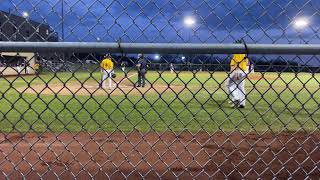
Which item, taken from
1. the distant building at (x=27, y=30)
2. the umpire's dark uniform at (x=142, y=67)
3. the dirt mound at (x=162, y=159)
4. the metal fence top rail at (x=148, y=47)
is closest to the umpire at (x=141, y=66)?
the umpire's dark uniform at (x=142, y=67)

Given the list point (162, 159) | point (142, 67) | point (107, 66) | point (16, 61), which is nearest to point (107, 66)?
point (107, 66)

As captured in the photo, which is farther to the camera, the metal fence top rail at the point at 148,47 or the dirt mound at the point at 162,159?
the dirt mound at the point at 162,159

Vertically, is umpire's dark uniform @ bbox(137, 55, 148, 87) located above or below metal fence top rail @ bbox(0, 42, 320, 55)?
above

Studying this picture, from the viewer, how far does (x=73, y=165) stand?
6.18 m

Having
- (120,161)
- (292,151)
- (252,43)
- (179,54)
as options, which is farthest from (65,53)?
(292,151)

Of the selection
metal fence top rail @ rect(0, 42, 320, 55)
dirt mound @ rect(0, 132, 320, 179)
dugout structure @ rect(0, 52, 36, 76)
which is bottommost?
dirt mound @ rect(0, 132, 320, 179)

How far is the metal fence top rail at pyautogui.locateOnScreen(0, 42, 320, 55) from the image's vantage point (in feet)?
12.6

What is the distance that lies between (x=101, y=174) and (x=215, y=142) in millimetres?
2575

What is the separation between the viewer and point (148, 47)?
3836 millimetres

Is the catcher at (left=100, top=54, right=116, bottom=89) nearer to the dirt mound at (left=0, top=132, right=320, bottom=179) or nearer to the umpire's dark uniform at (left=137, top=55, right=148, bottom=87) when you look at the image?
the umpire's dark uniform at (left=137, top=55, right=148, bottom=87)

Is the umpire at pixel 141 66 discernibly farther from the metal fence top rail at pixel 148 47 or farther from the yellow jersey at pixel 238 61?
the yellow jersey at pixel 238 61

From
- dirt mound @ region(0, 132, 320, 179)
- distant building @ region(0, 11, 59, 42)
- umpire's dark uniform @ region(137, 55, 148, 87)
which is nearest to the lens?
distant building @ region(0, 11, 59, 42)

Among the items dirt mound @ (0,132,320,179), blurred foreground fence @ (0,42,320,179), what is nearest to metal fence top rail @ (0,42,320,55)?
blurred foreground fence @ (0,42,320,179)

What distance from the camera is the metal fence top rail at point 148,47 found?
12.6ft
